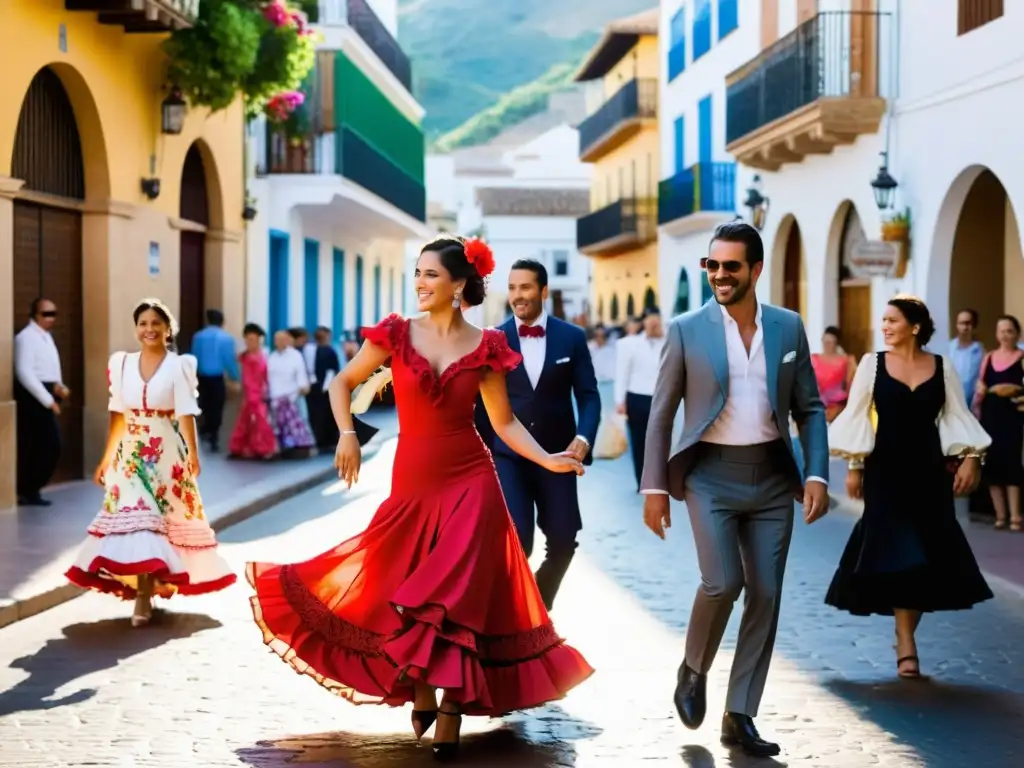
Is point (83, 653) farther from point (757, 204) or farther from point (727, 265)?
point (757, 204)

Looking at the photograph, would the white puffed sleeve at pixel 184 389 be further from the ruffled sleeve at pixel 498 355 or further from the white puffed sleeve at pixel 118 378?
the ruffled sleeve at pixel 498 355

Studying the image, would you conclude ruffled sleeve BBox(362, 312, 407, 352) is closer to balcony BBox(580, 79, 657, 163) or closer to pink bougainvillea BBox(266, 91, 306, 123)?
pink bougainvillea BBox(266, 91, 306, 123)

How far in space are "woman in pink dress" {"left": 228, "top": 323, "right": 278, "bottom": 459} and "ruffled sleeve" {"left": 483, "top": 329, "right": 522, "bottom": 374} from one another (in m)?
15.1

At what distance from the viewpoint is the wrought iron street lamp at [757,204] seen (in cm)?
2862

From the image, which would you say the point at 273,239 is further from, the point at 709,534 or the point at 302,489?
the point at 709,534

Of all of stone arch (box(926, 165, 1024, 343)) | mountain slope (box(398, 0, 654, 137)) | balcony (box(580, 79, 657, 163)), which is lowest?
stone arch (box(926, 165, 1024, 343))

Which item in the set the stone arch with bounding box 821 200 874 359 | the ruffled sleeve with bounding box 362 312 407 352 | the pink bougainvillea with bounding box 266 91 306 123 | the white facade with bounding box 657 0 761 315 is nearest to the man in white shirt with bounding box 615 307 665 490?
the stone arch with bounding box 821 200 874 359

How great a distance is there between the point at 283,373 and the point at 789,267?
10.4 meters

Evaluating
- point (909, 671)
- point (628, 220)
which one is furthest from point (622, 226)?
point (909, 671)

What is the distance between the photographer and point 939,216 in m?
20.1

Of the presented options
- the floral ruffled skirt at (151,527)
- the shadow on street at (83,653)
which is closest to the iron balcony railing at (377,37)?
the floral ruffled skirt at (151,527)

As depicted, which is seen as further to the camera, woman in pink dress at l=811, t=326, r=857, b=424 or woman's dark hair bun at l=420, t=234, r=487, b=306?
woman in pink dress at l=811, t=326, r=857, b=424

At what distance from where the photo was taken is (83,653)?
872cm

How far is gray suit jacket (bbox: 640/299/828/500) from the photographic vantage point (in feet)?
21.8
